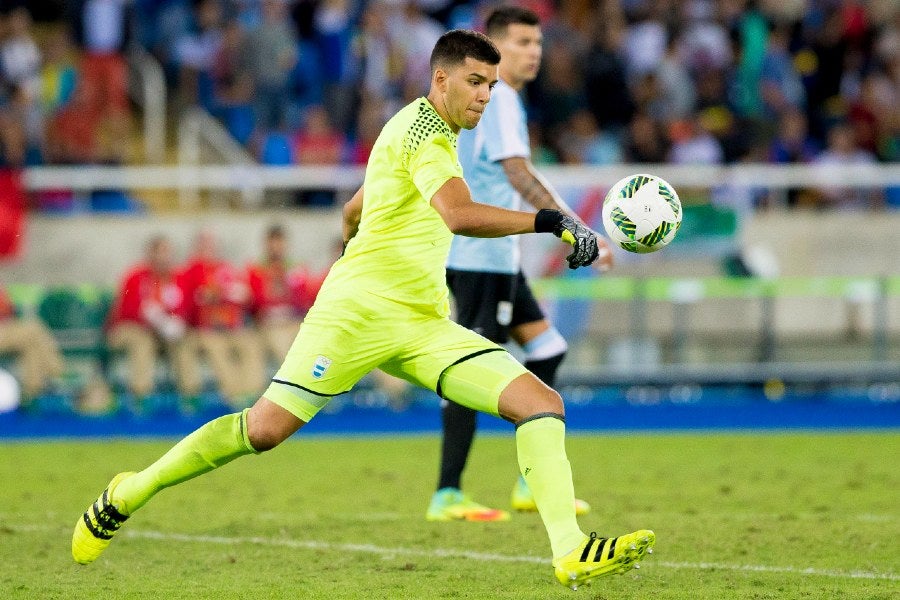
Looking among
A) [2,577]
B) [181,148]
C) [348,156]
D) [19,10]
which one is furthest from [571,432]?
[19,10]

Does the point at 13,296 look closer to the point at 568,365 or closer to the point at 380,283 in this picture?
the point at 568,365

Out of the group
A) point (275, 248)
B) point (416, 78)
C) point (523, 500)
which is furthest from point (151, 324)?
point (523, 500)

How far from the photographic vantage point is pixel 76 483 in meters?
10.1

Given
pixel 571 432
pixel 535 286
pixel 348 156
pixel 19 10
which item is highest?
pixel 19 10

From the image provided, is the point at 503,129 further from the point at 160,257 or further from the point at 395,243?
the point at 160,257

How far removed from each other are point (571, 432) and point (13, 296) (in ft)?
19.4

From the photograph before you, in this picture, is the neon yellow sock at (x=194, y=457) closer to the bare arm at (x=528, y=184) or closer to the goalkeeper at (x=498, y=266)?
the goalkeeper at (x=498, y=266)

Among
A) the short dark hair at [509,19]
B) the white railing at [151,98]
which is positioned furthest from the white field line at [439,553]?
the white railing at [151,98]

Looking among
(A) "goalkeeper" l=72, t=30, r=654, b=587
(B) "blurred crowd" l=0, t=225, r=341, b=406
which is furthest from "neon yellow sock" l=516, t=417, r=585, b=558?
(B) "blurred crowd" l=0, t=225, r=341, b=406

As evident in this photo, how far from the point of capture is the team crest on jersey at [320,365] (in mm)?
6332

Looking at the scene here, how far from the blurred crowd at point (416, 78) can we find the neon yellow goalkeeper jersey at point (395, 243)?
10.7 meters

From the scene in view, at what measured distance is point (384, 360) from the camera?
648 centimetres

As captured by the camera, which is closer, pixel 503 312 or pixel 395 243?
pixel 395 243

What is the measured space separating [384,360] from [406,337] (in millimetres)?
143
